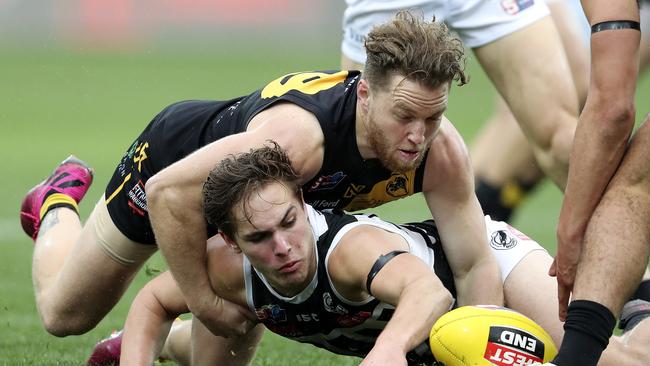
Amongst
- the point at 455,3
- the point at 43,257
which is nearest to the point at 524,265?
the point at 455,3

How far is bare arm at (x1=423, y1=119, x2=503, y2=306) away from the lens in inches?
225

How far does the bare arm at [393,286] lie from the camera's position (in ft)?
15.8

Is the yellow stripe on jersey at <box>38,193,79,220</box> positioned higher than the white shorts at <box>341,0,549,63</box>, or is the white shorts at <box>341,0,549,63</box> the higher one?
the white shorts at <box>341,0,549,63</box>

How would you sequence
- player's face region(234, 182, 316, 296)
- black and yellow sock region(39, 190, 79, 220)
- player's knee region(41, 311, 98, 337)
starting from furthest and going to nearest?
black and yellow sock region(39, 190, 79, 220)
player's knee region(41, 311, 98, 337)
player's face region(234, 182, 316, 296)

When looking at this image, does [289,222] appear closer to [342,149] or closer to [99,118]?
[342,149]

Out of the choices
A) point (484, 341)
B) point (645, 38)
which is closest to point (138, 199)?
point (484, 341)

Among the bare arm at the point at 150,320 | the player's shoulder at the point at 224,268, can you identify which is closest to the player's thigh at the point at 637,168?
the player's shoulder at the point at 224,268

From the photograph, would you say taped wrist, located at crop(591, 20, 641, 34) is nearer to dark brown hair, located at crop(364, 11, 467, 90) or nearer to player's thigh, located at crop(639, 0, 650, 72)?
dark brown hair, located at crop(364, 11, 467, 90)

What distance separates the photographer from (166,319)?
6004mm

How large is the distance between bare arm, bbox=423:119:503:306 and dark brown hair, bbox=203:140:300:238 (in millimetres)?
774

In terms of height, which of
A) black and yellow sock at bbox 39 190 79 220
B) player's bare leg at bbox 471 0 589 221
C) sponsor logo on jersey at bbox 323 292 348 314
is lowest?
player's bare leg at bbox 471 0 589 221

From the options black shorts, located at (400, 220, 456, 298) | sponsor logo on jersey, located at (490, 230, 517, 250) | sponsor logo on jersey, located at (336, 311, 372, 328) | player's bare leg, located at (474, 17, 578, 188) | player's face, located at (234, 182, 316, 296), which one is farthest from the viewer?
player's bare leg, located at (474, 17, 578, 188)

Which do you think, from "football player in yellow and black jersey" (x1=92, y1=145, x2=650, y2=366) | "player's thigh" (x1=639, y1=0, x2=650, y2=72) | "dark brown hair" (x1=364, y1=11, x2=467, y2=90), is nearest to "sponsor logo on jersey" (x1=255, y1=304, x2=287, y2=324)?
"football player in yellow and black jersey" (x1=92, y1=145, x2=650, y2=366)

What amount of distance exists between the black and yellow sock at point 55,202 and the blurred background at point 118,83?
0.72 meters
